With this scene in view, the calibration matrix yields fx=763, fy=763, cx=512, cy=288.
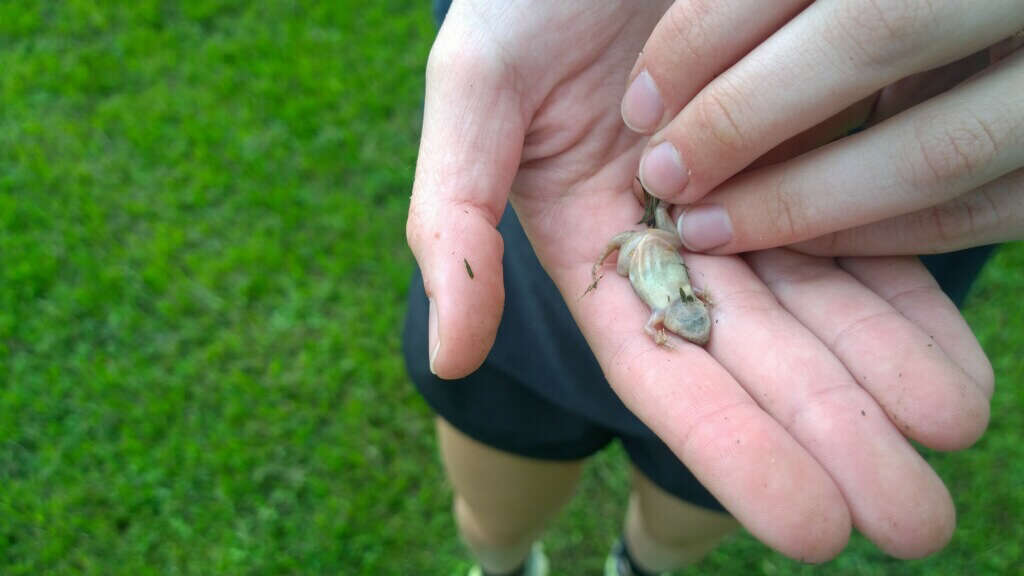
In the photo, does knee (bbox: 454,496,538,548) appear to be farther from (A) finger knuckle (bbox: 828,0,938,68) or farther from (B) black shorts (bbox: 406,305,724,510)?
(A) finger knuckle (bbox: 828,0,938,68)

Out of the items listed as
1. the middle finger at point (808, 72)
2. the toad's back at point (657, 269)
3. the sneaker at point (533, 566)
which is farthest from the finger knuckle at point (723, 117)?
the sneaker at point (533, 566)

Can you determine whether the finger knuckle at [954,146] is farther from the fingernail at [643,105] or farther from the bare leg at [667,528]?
the bare leg at [667,528]

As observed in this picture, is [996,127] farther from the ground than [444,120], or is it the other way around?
[996,127]

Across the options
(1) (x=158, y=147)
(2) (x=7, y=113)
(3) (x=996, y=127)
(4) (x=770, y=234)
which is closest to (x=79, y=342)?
(1) (x=158, y=147)

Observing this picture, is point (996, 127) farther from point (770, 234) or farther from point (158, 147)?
point (158, 147)

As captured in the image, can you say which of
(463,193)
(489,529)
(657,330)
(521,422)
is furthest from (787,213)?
(489,529)

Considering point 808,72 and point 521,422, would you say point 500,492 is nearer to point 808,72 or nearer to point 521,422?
point 521,422

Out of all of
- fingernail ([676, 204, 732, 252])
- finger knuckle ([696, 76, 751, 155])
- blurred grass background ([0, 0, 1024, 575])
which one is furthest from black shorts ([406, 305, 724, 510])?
blurred grass background ([0, 0, 1024, 575])
